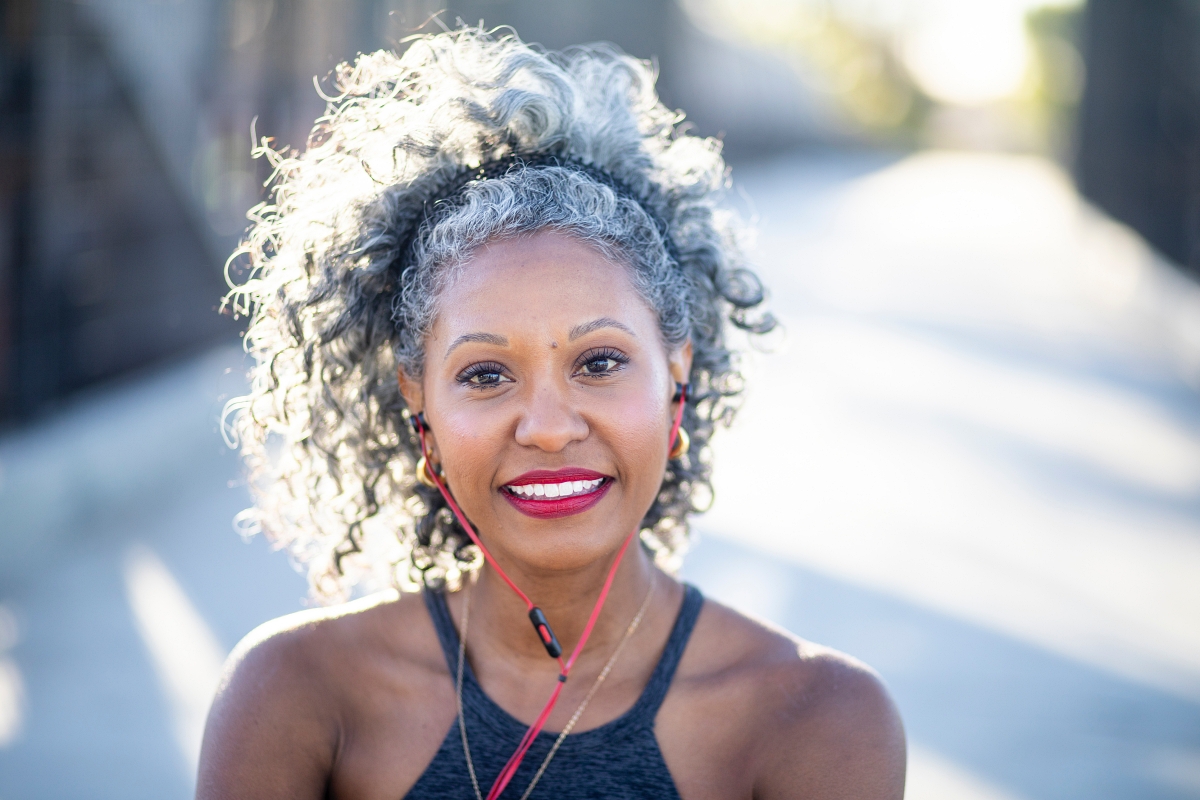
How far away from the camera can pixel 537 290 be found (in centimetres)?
201

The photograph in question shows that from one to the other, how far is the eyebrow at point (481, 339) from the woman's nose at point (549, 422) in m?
0.10

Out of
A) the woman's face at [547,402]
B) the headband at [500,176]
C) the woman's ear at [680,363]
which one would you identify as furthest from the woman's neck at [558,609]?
the headband at [500,176]

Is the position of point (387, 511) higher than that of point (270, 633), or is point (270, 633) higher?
point (387, 511)

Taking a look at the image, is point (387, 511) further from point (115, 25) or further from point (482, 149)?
point (115, 25)

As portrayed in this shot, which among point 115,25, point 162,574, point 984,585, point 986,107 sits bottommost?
point 984,585

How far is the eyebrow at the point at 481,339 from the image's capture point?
6.53 feet

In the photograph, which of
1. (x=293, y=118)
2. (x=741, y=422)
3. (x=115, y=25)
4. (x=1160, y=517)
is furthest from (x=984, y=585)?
(x=293, y=118)

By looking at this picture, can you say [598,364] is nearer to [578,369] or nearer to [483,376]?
[578,369]

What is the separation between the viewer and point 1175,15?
623 inches

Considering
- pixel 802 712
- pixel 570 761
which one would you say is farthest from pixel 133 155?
pixel 802 712

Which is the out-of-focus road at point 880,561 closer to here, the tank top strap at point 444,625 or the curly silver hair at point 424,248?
the curly silver hair at point 424,248

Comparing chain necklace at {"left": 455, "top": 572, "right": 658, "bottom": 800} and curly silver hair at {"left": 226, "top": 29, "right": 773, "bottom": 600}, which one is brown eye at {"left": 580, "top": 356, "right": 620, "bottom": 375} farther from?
chain necklace at {"left": 455, "top": 572, "right": 658, "bottom": 800}

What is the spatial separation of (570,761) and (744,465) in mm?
5573

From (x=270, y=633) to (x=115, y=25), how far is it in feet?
20.8
